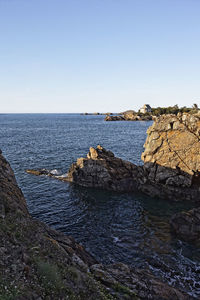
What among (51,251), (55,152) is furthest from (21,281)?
(55,152)

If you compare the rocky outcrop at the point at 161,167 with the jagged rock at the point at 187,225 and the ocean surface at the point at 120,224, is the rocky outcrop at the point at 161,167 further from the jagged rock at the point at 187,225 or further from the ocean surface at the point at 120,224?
the jagged rock at the point at 187,225

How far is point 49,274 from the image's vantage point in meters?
11.6

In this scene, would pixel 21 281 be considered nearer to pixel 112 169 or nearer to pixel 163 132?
pixel 112 169

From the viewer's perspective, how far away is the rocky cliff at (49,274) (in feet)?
34.6

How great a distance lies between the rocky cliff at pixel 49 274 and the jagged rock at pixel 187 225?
10203 millimetres

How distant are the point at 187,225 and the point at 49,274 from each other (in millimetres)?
20832

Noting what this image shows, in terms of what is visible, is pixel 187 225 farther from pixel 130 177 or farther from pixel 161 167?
pixel 130 177

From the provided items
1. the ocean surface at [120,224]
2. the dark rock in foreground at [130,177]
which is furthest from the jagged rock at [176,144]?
the ocean surface at [120,224]

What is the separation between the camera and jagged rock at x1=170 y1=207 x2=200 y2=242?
25.8 m

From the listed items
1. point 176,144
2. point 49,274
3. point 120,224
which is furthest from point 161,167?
point 49,274

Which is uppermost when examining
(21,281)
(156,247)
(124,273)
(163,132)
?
(163,132)

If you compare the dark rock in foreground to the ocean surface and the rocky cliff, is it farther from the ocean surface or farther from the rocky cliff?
the rocky cliff

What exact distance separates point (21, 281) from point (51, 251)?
416 centimetres

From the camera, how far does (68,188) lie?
40.8 metres
